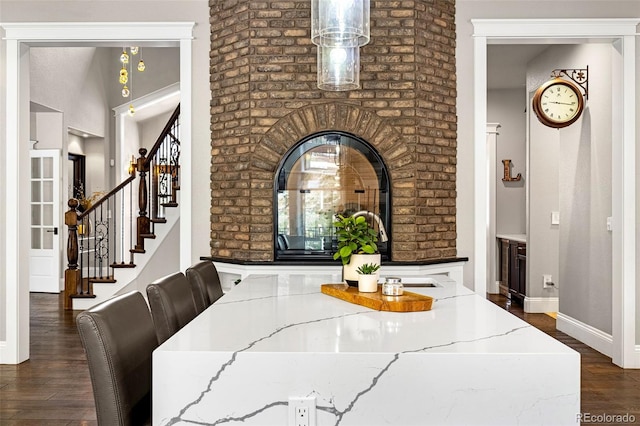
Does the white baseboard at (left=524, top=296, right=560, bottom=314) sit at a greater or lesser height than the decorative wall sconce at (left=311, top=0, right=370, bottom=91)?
lesser

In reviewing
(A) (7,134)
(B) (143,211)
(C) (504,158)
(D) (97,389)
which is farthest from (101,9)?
(C) (504,158)

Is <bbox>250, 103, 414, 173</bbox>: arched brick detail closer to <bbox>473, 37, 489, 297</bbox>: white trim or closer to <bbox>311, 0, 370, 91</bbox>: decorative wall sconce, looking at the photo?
<bbox>473, 37, 489, 297</bbox>: white trim

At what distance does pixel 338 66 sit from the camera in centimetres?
254

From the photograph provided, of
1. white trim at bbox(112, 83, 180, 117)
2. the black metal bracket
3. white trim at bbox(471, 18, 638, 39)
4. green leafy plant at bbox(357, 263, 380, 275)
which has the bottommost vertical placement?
green leafy plant at bbox(357, 263, 380, 275)

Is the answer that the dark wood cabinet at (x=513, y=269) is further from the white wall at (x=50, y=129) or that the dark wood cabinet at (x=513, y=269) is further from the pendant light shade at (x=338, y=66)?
the white wall at (x=50, y=129)

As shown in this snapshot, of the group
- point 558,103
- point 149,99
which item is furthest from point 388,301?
point 149,99

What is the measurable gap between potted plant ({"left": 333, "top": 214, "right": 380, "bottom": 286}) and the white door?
6660mm

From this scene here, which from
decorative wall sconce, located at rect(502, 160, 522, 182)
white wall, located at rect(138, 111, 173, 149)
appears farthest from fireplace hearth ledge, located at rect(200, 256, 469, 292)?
white wall, located at rect(138, 111, 173, 149)

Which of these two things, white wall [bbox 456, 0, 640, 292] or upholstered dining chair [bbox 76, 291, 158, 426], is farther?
white wall [bbox 456, 0, 640, 292]

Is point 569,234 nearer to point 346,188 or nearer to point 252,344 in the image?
point 346,188

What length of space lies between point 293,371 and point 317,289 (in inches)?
43.5

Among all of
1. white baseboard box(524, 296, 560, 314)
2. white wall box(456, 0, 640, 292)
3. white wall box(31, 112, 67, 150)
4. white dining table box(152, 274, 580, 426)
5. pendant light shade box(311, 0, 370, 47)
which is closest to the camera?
white dining table box(152, 274, 580, 426)

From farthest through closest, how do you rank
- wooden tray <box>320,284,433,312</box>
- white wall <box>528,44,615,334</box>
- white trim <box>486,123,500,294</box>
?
white trim <box>486,123,500,294</box>
white wall <box>528,44,615,334</box>
wooden tray <box>320,284,433,312</box>

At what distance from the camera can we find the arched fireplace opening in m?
4.16
